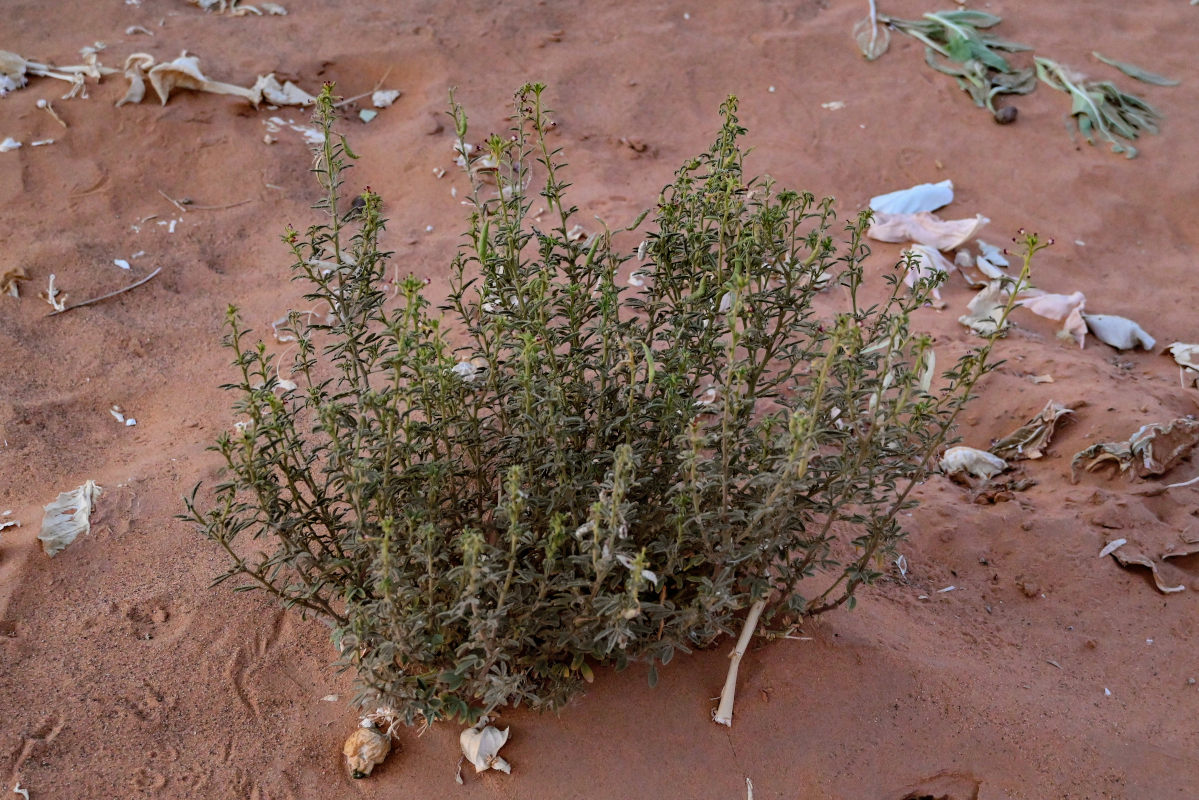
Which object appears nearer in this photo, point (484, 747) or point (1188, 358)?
point (484, 747)

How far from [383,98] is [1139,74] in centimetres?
585

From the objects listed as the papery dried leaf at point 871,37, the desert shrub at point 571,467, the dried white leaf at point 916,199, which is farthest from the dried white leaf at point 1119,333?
the papery dried leaf at point 871,37

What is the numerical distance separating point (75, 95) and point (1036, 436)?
562 centimetres

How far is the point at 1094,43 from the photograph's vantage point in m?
7.52

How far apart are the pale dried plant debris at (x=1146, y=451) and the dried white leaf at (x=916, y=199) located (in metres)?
2.33

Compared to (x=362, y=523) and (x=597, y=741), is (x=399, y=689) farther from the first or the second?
(x=597, y=741)

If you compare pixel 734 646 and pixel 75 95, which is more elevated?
pixel 75 95

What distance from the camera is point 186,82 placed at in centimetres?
567

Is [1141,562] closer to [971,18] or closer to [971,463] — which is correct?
[971,463]

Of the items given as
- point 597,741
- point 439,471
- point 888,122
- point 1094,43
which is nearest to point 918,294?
point 439,471

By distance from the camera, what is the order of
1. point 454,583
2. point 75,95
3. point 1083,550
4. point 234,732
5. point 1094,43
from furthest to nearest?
point 1094,43 < point 75,95 < point 1083,550 < point 234,732 < point 454,583

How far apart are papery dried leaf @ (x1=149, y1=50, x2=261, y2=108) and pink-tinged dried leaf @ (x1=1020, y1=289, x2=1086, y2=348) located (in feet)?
15.8

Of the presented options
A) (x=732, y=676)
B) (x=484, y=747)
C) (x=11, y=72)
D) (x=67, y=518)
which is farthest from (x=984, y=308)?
(x=11, y=72)

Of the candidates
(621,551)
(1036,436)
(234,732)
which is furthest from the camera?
(1036,436)
